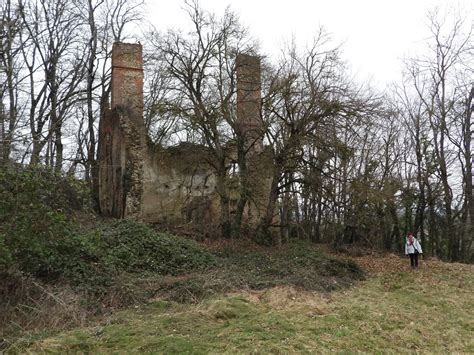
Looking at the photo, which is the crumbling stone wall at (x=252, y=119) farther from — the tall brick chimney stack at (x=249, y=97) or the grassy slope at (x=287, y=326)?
the grassy slope at (x=287, y=326)

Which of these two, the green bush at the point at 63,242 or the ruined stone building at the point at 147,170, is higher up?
the ruined stone building at the point at 147,170

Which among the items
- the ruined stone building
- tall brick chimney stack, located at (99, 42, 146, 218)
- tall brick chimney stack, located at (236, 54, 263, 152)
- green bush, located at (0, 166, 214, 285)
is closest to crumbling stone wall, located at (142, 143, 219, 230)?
the ruined stone building

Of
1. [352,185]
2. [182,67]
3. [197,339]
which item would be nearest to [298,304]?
[197,339]

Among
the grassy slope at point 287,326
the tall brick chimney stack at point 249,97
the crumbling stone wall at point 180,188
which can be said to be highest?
the tall brick chimney stack at point 249,97

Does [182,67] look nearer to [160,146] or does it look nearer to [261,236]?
[160,146]

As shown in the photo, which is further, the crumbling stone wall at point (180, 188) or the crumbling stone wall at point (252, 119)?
the crumbling stone wall at point (180, 188)

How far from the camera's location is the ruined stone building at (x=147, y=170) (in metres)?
20.1

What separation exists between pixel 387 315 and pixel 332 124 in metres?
8.79

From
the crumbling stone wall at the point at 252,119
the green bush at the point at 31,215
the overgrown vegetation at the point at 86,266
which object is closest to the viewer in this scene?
the green bush at the point at 31,215

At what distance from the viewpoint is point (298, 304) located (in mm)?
10023

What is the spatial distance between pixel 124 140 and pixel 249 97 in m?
5.87

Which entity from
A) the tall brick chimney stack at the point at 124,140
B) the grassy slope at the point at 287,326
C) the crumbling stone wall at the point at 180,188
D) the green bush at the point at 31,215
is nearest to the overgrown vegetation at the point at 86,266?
the green bush at the point at 31,215

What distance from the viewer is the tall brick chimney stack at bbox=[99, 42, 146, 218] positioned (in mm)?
20109

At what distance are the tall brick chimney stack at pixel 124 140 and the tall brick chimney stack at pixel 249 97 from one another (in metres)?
4.98
